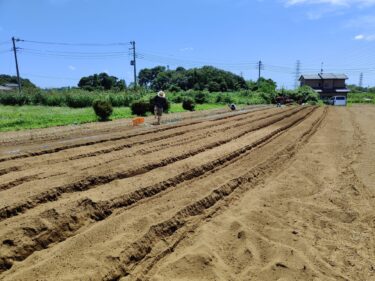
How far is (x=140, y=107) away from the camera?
71.4ft

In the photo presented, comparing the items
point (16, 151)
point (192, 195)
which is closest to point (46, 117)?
point (16, 151)

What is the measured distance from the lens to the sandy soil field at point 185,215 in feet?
12.3

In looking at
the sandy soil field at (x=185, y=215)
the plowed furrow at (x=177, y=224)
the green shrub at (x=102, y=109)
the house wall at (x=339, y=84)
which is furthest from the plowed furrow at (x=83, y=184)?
the house wall at (x=339, y=84)

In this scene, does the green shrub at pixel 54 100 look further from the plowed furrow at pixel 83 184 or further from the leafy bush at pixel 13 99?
the plowed furrow at pixel 83 184

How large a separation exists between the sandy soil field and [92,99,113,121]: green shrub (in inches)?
385

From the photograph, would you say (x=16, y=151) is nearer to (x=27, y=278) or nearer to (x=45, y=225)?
(x=45, y=225)

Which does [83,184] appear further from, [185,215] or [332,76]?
[332,76]

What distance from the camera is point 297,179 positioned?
7.20m

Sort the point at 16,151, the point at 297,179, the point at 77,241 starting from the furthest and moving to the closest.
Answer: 1. the point at 16,151
2. the point at 297,179
3. the point at 77,241

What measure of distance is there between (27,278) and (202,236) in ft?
6.73

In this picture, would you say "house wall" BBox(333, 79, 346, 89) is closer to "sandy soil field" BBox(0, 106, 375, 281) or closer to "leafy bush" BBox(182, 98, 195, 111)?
"leafy bush" BBox(182, 98, 195, 111)

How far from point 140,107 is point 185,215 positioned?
17.2m

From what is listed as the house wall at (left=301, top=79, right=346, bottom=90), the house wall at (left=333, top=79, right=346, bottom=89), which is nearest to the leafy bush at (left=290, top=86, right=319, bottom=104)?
the house wall at (left=301, top=79, right=346, bottom=90)

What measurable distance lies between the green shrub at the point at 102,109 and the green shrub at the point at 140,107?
2.61 m
